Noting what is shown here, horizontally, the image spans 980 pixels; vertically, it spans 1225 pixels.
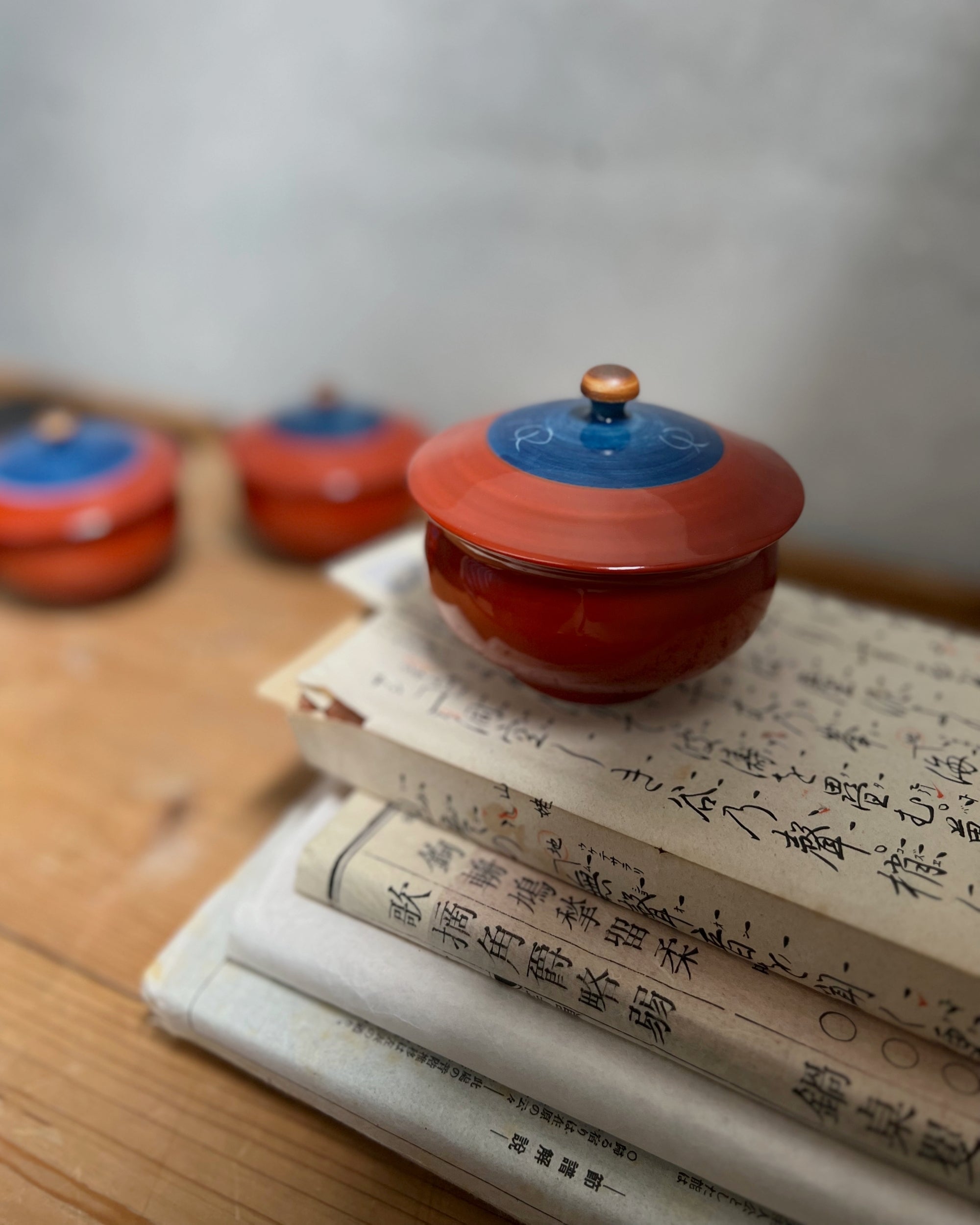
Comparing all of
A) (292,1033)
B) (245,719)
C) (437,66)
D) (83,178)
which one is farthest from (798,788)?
(83,178)

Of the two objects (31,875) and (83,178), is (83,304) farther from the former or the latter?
(31,875)

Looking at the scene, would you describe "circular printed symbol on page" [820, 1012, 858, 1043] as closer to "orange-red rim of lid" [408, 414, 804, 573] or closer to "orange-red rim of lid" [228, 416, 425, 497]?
"orange-red rim of lid" [408, 414, 804, 573]

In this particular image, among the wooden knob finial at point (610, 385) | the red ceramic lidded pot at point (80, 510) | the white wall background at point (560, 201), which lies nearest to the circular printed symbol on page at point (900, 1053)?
the wooden knob finial at point (610, 385)

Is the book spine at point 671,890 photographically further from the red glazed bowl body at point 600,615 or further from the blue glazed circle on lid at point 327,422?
the blue glazed circle on lid at point 327,422

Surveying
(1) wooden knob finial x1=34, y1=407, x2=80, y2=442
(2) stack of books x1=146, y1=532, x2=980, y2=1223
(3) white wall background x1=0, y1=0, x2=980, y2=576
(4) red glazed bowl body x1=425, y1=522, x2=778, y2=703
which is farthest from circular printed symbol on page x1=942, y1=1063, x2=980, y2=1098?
(1) wooden knob finial x1=34, y1=407, x2=80, y2=442

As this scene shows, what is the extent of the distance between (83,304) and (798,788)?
105 cm

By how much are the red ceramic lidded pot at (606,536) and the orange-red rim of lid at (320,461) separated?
1.25 ft

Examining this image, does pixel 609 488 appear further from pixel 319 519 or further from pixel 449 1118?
pixel 319 519

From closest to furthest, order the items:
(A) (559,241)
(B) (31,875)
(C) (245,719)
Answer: (B) (31,875), (C) (245,719), (A) (559,241)

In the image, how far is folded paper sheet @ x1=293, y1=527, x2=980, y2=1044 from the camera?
1.07 feet

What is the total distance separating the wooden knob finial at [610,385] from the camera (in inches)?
14.5

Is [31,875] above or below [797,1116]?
below

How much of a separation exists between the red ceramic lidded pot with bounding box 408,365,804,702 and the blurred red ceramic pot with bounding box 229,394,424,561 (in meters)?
0.38

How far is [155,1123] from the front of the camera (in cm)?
40
